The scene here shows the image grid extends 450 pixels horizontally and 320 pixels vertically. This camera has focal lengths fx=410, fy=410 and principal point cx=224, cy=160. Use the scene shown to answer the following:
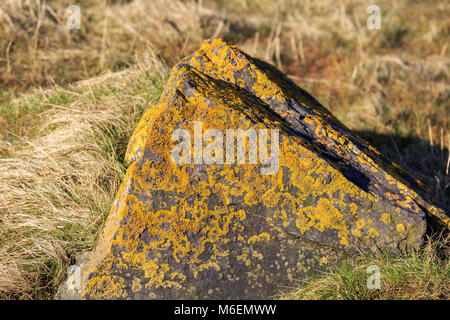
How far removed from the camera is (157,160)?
8.40ft

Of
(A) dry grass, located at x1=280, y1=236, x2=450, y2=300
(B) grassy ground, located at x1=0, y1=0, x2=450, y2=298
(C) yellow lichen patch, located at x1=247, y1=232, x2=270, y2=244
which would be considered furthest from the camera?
(B) grassy ground, located at x1=0, y1=0, x2=450, y2=298

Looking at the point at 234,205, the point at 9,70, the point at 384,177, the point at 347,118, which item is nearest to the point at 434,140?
the point at 347,118

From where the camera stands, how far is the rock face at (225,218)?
250cm

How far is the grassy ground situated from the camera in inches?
121

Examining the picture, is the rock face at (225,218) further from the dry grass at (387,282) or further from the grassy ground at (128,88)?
the grassy ground at (128,88)

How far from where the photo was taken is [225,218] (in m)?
2.55

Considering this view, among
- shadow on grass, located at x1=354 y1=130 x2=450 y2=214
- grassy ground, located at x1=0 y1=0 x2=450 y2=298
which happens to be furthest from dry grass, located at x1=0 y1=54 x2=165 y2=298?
shadow on grass, located at x1=354 y1=130 x2=450 y2=214

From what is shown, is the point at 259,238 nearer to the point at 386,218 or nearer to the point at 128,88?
the point at 386,218

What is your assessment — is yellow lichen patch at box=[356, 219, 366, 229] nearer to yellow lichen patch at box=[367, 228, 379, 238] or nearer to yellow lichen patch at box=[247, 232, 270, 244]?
yellow lichen patch at box=[367, 228, 379, 238]

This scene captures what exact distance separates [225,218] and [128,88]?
2.40m

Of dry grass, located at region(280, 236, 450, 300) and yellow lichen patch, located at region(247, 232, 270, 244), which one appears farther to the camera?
yellow lichen patch, located at region(247, 232, 270, 244)

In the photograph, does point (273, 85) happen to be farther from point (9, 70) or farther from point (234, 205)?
point (9, 70)

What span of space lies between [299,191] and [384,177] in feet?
2.32

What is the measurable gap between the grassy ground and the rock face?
0.24 meters
